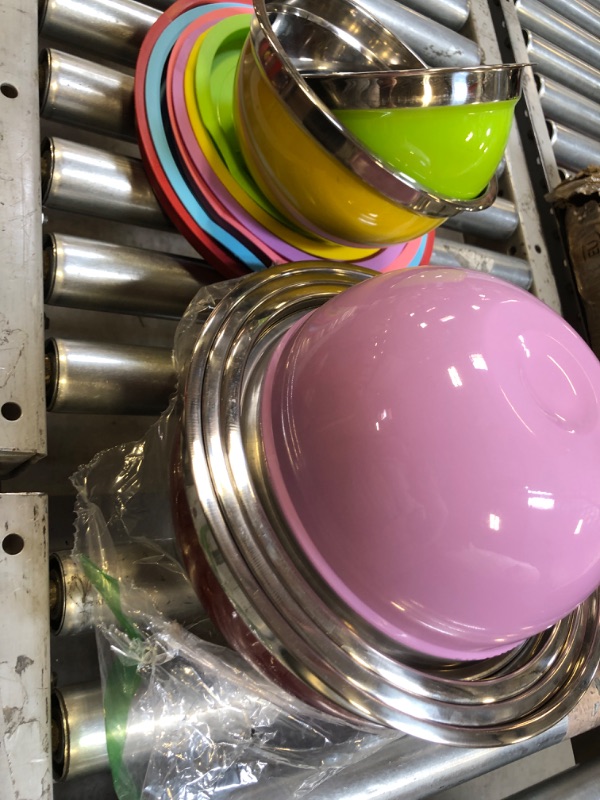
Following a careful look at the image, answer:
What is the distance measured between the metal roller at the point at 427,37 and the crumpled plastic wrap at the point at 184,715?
60cm

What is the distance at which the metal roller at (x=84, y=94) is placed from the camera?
53 cm

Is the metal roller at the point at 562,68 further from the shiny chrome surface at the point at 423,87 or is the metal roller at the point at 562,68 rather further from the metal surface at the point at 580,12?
the shiny chrome surface at the point at 423,87

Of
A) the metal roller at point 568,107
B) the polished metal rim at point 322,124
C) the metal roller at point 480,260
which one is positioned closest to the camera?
the polished metal rim at point 322,124

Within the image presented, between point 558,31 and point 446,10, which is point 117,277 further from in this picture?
point 558,31

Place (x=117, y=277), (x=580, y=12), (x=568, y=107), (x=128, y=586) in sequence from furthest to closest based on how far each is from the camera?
(x=580, y=12) → (x=568, y=107) → (x=117, y=277) → (x=128, y=586)

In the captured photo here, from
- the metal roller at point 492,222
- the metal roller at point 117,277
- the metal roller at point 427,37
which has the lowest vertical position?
the metal roller at point 117,277

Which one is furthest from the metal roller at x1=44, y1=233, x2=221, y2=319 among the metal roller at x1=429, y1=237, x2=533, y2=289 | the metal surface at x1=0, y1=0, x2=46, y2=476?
the metal roller at x1=429, y1=237, x2=533, y2=289

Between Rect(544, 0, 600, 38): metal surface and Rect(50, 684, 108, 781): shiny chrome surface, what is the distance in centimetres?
127

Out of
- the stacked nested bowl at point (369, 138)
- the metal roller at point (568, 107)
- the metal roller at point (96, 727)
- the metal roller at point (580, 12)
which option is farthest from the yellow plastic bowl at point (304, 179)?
the metal roller at point (580, 12)

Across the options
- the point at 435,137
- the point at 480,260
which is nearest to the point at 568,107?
the point at 480,260

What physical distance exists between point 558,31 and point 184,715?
1181mm

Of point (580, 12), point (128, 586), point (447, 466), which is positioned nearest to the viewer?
point (447, 466)

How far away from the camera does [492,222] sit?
0.82m

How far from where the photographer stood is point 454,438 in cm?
31
